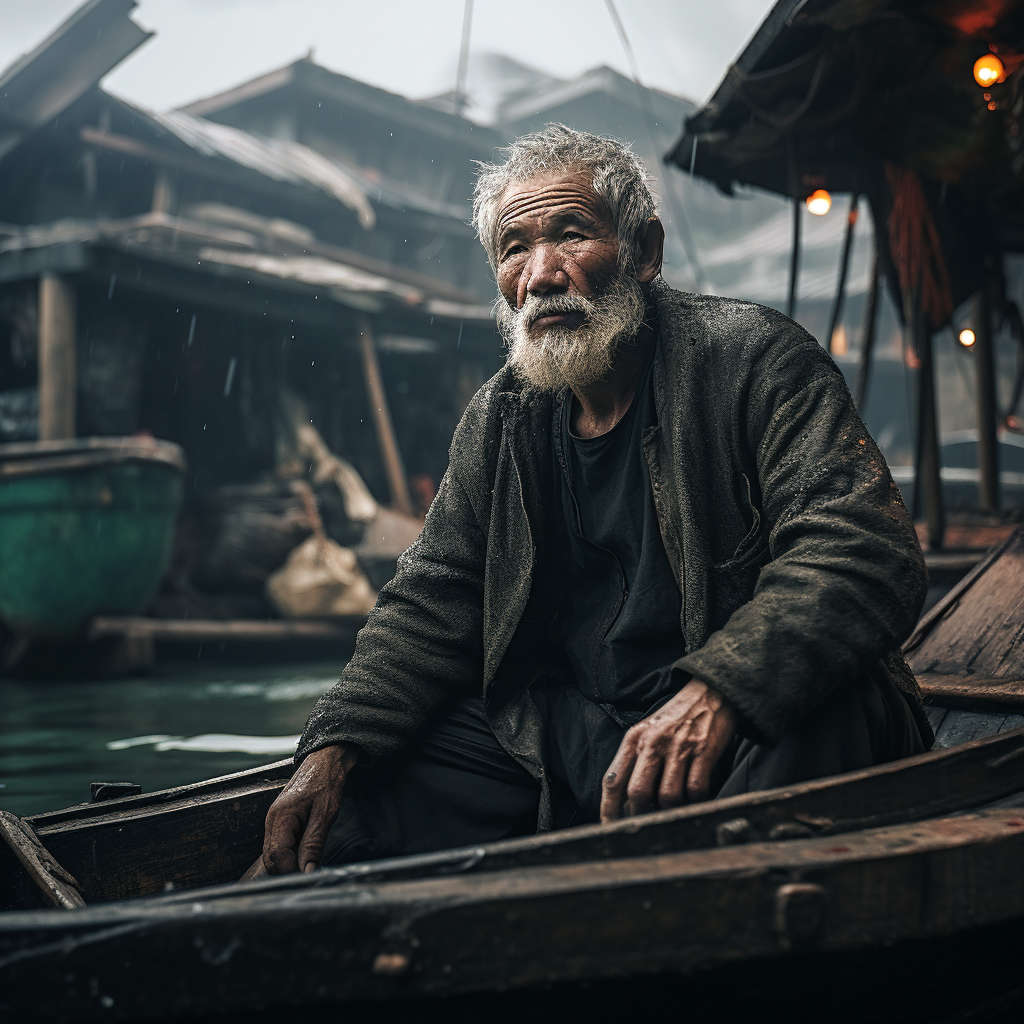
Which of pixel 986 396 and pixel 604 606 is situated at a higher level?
pixel 986 396

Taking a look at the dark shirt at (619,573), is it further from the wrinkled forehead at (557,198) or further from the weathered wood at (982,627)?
the weathered wood at (982,627)

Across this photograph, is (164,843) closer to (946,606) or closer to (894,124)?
(946,606)

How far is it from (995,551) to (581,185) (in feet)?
6.10

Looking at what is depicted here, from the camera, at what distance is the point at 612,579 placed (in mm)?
1965

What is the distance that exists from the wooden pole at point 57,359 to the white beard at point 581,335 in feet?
18.0

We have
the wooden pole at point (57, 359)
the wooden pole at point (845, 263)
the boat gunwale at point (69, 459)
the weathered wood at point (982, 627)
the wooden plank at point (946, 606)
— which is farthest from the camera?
the wooden pole at point (57, 359)

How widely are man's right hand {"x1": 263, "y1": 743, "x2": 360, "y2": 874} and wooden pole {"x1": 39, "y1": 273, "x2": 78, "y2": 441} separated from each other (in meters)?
5.54

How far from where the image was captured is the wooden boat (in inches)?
37.6

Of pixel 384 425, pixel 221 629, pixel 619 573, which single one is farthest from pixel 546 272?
pixel 384 425

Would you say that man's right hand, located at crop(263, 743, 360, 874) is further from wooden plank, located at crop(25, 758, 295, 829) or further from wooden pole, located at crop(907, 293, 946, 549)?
wooden pole, located at crop(907, 293, 946, 549)

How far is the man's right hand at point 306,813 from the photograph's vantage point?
176cm

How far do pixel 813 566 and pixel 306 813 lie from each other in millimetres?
1033

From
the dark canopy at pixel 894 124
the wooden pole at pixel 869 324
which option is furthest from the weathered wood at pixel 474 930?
the wooden pole at pixel 869 324

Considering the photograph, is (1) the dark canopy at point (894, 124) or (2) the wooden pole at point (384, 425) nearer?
(1) the dark canopy at point (894, 124)
